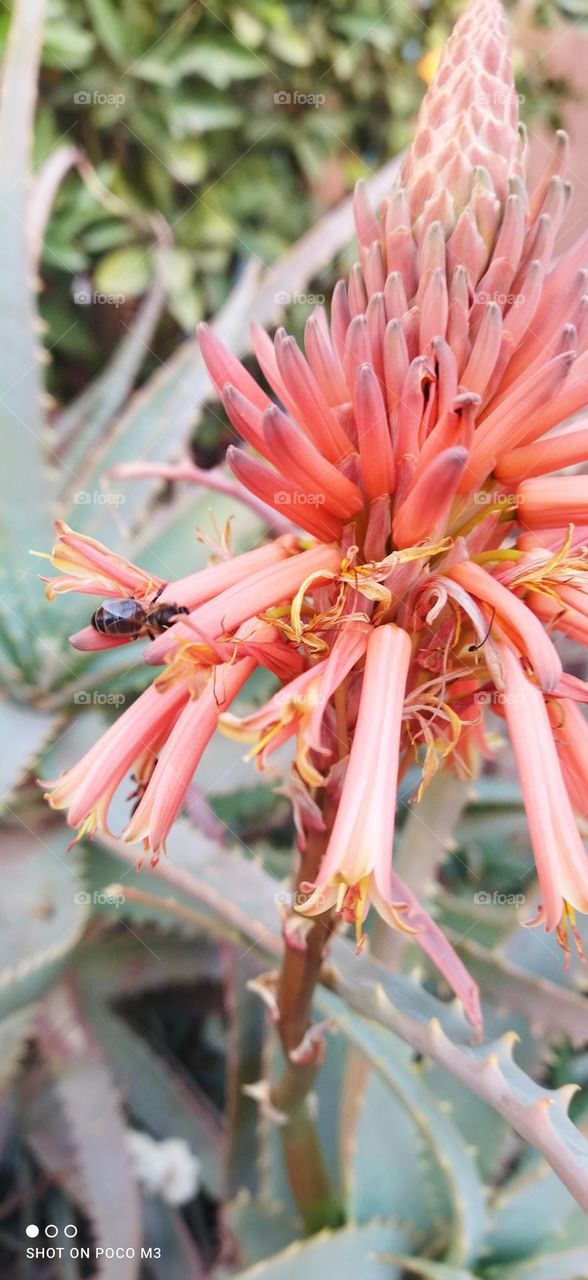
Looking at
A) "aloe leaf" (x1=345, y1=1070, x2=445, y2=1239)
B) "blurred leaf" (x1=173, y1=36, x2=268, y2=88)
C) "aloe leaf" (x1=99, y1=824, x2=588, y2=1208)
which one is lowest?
"aloe leaf" (x1=345, y1=1070, x2=445, y2=1239)

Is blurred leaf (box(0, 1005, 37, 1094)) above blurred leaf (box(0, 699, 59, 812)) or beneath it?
beneath

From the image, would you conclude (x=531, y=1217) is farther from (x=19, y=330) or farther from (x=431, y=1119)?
(x=19, y=330)

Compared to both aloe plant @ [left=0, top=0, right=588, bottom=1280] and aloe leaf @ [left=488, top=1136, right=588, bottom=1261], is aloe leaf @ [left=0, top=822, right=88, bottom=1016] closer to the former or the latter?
aloe plant @ [left=0, top=0, right=588, bottom=1280]

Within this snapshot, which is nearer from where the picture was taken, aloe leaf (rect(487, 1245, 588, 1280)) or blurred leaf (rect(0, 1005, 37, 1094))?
aloe leaf (rect(487, 1245, 588, 1280))

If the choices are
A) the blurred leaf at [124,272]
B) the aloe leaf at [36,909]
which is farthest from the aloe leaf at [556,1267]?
the blurred leaf at [124,272]

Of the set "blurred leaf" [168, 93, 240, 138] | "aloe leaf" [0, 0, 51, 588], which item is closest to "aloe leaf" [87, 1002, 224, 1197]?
"aloe leaf" [0, 0, 51, 588]

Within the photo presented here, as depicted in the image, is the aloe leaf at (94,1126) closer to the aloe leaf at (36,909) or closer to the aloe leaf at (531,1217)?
the aloe leaf at (36,909)
